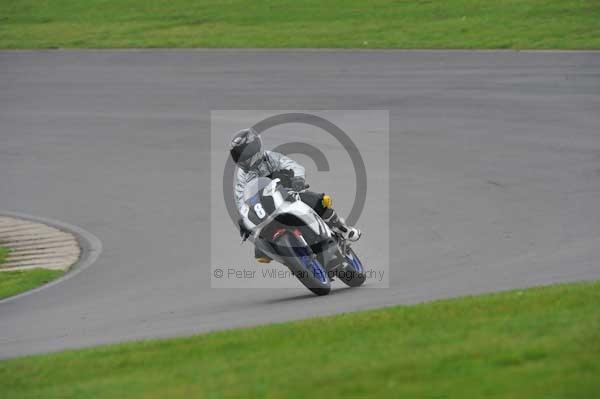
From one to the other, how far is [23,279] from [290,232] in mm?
4652

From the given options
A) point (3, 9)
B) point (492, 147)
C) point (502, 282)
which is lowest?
point (502, 282)

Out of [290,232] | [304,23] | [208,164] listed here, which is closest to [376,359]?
[290,232]

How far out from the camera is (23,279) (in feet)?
52.1

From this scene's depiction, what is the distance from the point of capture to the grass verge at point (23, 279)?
15391 millimetres

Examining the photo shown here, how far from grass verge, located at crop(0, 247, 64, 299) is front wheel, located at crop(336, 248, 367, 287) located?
14.1 ft

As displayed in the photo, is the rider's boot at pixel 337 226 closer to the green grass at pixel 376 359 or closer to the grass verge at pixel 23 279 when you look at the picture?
the green grass at pixel 376 359

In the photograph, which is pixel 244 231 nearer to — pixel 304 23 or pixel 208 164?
pixel 208 164

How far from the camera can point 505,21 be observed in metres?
32.5

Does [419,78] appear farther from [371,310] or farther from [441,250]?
[371,310]

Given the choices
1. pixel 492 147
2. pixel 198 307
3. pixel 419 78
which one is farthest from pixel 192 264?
pixel 419 78

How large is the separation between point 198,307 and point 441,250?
365 centimetres

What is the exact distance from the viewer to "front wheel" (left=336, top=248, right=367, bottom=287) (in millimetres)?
13945

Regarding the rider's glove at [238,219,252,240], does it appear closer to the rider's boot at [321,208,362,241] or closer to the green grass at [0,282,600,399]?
the rider's boot at [321,208,362,241]

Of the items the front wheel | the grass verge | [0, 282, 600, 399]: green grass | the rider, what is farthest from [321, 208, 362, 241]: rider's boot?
the grass verge
